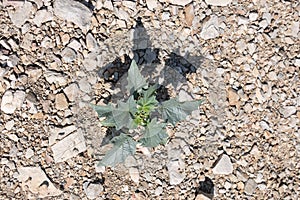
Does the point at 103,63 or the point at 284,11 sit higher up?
the point at 284,11

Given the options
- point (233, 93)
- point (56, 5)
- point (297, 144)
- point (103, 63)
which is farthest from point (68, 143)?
point (297, 144)

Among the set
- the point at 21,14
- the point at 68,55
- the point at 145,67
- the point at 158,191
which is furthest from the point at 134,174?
the point at 21,14

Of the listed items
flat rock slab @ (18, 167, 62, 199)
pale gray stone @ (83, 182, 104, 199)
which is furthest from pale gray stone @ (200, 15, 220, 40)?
flat rock slab @ (18, 167, 62, 199)

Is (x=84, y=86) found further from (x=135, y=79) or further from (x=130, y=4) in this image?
(x=130, y=4)

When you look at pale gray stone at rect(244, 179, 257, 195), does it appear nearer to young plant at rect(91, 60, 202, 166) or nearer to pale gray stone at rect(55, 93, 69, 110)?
young plant at rect(91, 60, 202, 166)

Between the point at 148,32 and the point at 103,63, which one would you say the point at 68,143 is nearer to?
the point at 103,63

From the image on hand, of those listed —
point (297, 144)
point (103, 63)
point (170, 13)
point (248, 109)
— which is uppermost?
point (170, 13)
